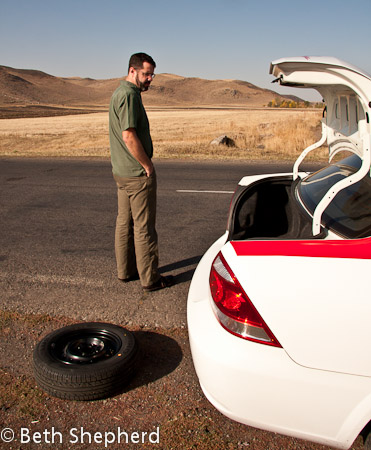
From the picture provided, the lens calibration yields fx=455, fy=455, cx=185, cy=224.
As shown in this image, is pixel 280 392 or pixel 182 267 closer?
pixel 280 392

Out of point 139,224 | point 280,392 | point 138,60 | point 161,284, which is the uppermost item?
point 138,60

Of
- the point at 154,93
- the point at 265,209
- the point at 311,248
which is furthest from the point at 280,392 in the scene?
the point at 154,93

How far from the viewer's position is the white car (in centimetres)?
182

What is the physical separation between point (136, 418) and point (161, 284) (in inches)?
69.5

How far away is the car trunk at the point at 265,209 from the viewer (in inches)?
124

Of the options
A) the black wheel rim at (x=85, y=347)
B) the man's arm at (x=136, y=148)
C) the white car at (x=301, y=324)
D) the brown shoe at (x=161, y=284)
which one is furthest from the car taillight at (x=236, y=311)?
the brown shoe at (x=161, y=284)

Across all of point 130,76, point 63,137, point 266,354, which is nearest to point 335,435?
point 266,354

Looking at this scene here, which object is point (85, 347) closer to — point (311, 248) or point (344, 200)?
point (311, 248)

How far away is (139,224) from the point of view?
13.1ft

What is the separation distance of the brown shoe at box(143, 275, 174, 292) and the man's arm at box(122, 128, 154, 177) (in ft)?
3.29

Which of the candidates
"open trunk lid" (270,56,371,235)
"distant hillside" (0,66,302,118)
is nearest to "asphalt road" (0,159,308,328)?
"open trunk lid" (270,56,371,235)

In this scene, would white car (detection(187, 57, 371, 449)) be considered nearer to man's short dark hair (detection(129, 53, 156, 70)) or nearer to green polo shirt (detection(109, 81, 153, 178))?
green polo shirt (detection(109, 81, 153, 178))

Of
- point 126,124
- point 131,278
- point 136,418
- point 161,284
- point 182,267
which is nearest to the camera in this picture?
point 136,418

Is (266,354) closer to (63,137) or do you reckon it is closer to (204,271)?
(204,271)
